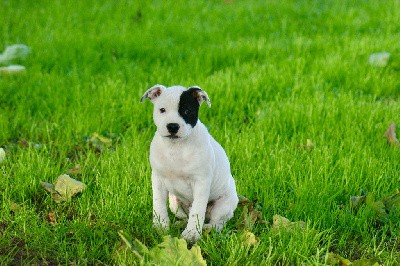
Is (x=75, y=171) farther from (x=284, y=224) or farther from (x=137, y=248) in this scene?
(x=284, y=224)

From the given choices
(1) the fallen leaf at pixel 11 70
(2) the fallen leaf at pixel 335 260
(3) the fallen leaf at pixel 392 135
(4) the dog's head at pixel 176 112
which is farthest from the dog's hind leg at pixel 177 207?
(1) the fallen leaf at pixel 11 70

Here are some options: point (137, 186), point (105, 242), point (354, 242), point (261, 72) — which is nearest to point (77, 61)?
point (261, 72)

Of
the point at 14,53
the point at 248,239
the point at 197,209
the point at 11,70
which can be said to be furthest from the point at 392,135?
the point at 14,53

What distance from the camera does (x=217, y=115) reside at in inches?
202

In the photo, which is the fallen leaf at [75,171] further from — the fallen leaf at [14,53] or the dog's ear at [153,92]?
the fallen leaf at [14,53]

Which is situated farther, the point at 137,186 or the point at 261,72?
the point at 261,72

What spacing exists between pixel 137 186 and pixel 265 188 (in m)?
0.77

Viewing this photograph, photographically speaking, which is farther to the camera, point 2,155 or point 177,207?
point 2,155

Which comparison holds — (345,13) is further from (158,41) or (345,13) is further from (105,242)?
(105,242)

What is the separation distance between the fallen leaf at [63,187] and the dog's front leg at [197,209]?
2.89 feet

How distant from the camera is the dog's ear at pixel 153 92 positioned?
2.98m

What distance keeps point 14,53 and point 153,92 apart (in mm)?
3735

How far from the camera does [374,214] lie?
3.47 m

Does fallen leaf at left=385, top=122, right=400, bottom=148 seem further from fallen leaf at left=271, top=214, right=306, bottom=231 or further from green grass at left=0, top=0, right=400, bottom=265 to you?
fallen leaf at left=271, top=214, right=306, bottom=231
